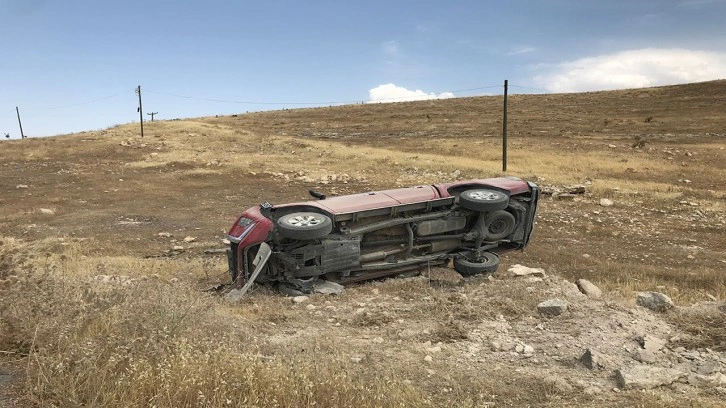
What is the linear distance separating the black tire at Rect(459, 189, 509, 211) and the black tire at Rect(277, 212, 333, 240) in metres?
2.15

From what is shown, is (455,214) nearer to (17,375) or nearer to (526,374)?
(526,374)

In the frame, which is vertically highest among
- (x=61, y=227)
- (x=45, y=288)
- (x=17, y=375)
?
(x=45, y=288)

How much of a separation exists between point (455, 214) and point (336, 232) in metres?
1.97

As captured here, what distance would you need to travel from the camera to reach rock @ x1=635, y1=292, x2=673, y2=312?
5504 millimetres

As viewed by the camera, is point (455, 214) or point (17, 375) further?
point (455, 214)

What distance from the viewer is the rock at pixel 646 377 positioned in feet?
11.9

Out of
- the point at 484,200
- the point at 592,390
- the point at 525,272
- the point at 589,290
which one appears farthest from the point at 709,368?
the point at 484,200

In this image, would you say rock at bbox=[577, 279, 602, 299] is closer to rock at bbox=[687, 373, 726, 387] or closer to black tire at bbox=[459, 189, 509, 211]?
black tire at bbox=[459, 189, 509, 211]

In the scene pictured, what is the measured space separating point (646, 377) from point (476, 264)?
12.1 ft

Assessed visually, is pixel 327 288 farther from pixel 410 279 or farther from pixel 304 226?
pixel 410 279

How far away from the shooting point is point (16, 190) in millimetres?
19641

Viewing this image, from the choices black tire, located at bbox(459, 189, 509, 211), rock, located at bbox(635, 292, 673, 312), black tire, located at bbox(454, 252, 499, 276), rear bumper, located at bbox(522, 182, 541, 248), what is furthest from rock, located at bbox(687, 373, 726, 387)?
rear bumper, located at bbox(522, 182, 541, 248)

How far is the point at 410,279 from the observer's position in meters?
6.94

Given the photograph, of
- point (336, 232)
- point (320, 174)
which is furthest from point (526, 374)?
point (320, 174)
